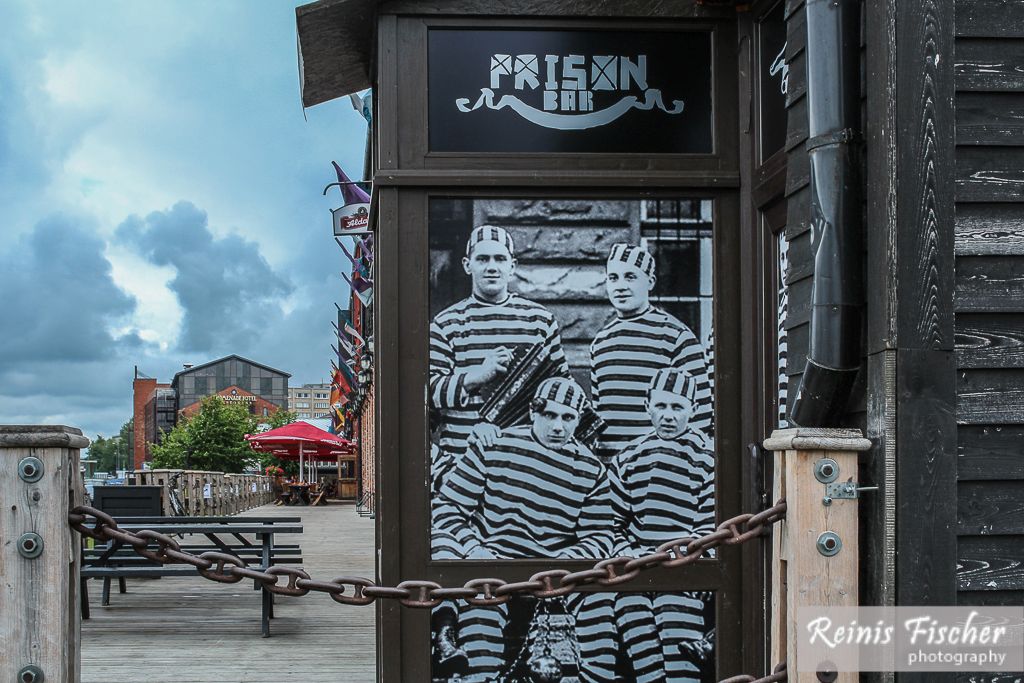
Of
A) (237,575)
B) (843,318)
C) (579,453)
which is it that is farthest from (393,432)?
(843,318)

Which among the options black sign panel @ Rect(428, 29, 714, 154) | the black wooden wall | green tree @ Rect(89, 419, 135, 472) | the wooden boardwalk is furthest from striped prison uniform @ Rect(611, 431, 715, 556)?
green tree @ Rect(89, 419, 135, 472)

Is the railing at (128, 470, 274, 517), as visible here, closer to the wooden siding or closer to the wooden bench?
the wooden bench

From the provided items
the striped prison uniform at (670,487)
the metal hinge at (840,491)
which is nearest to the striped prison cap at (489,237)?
the striped prison uniform at (670,487)

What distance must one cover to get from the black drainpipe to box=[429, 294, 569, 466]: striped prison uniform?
Answer: 1671 mm

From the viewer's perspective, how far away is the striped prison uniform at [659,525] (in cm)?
482

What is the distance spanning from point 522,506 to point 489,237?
3.92 feet

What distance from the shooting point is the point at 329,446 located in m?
32.8

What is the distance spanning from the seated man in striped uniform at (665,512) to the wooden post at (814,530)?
1.75 m

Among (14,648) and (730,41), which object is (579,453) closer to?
(730,41)

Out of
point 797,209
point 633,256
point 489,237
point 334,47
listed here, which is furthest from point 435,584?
point 334,47

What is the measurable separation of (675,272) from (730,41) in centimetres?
107

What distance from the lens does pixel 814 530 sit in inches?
120

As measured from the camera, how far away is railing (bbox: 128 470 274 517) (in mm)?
12703

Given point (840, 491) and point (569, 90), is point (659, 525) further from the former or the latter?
point (569, 90)
